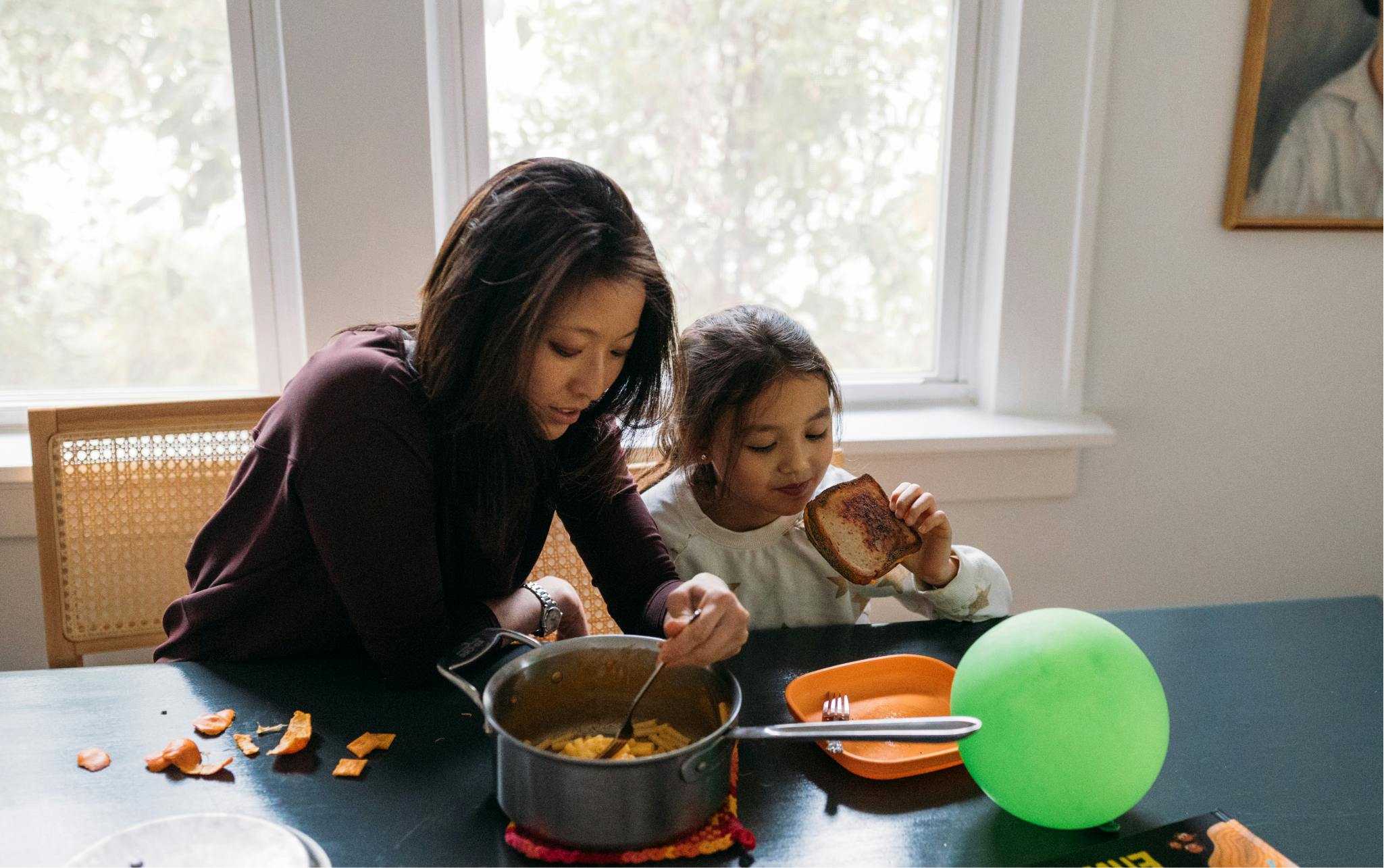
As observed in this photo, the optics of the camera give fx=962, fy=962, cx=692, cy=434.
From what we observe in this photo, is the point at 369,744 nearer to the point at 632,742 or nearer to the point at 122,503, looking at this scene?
the point at 632,742

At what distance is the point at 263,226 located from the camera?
200 cm

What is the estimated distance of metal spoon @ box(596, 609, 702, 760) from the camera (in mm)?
915

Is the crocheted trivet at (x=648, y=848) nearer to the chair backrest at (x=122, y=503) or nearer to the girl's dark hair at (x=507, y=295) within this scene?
the girl's dark hair at (x=507, y=295)

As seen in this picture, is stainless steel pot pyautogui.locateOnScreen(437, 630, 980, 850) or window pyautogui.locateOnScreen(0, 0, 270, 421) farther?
window pyautogui.locateOnScreen(0, 0, 270, 421)

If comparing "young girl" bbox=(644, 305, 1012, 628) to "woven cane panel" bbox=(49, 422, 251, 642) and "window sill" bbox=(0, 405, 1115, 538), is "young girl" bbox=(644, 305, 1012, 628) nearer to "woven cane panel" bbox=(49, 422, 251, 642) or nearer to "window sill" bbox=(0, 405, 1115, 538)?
"window sill" bbox=(0, 405, 1115, 538)

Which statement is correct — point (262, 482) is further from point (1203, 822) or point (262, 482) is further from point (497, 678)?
point (1203, 822)

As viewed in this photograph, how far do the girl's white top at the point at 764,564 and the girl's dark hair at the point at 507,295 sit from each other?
0.37m

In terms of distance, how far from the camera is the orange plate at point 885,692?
98cm

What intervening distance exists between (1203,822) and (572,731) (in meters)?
0.60

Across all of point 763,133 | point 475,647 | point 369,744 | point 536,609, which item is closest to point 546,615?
point 536,609

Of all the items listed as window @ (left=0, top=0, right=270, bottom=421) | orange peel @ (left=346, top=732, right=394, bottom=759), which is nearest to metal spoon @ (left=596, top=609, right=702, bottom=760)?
orange peel @ (left=346, top=732, right=394, bottom=759)

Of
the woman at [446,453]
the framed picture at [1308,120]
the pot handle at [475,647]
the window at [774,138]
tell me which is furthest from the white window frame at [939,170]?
the pot handle at [475,647]

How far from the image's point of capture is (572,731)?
1.00 metres

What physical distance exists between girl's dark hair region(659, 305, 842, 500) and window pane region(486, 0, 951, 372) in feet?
2.25
